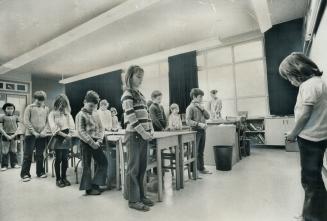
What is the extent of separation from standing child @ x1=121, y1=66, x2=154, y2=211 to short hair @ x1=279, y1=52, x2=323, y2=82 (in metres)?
1.35

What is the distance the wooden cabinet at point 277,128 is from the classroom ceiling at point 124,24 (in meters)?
2.69

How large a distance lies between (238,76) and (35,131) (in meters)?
5.96

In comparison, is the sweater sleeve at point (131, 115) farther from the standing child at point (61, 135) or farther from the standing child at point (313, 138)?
the standing child at point (61, 135)

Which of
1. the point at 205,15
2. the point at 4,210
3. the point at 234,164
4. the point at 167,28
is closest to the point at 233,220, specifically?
the point at 4,210

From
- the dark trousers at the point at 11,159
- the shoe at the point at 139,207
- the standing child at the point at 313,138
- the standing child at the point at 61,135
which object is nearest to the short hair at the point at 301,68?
the standing child at the point at 313,138

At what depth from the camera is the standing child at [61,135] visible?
3270 millimetres

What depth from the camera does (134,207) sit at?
2.22 meters

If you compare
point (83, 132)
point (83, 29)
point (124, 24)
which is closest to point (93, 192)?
point (83, 132)

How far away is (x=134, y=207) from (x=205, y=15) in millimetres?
4822

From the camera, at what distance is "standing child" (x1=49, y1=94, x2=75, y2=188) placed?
3.27 meters

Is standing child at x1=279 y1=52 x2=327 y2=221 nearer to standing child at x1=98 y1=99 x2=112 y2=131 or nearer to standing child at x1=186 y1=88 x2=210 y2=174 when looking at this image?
standing child at x1=186 y1=88 x2=210 y2=174

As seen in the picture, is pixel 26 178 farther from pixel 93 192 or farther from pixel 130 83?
pixel 130 83

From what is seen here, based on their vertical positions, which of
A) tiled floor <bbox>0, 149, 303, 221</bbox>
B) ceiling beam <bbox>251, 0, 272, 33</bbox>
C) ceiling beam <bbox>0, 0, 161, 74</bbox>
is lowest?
tiled floor <bbox>0, 149, 303, 221</bbox>

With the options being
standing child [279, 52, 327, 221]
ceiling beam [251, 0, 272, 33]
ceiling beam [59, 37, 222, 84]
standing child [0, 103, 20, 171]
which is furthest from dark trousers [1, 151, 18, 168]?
ceiling beam [251, 0, 272, 33]
